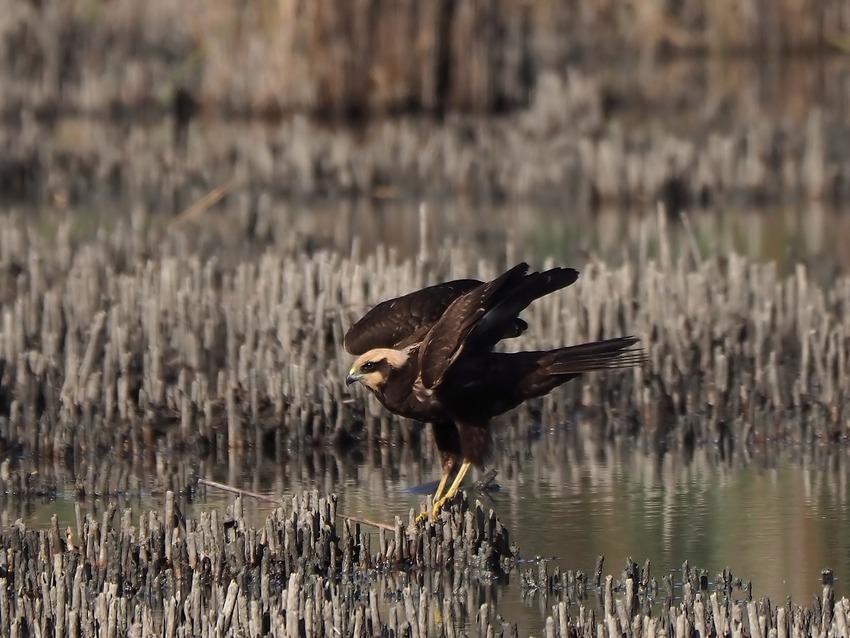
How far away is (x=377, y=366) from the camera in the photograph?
6.65 m

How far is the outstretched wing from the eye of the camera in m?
6.44

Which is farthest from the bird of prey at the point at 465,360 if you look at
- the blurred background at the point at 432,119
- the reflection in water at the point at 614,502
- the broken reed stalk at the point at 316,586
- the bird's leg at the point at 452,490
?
the blurred background at the point at 432,119

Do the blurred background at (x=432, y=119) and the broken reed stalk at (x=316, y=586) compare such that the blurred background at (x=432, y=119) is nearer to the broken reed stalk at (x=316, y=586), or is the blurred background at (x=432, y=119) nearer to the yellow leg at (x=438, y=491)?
the yellow leg at (x=438, y=491)

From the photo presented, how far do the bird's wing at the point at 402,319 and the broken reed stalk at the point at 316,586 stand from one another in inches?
27.5

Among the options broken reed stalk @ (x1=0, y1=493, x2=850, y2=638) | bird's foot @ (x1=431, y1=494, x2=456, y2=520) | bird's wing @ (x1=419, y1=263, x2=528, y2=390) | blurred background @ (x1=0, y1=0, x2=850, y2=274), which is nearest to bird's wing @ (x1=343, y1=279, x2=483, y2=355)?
bird's wing @ (x1=419, y1=263, x2=528, y2=390)

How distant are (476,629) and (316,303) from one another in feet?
13.5

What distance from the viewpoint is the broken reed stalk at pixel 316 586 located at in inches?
200

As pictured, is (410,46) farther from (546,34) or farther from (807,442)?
(807,442)

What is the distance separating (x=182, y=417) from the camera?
8203 millimetres

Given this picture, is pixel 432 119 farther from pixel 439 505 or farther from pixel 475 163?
pixel 439 505

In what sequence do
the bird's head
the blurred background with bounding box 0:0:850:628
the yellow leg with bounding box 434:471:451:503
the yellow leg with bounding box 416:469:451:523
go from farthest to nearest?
the blurred background with bounding box 0:0:850:628
the yellow leg with bounding box 434:471:451:503
the bird's head
the yellow leg with bounding box 416:469:451:523

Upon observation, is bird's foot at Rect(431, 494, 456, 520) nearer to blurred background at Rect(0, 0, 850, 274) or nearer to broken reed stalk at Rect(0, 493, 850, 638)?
broken reed stalk at Rect(0, 493, 850, 638)

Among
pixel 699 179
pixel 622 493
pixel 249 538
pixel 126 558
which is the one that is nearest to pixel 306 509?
pixel 249 538

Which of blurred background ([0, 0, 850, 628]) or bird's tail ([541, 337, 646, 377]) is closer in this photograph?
bird's tail ([541, 337, 646, 377])
